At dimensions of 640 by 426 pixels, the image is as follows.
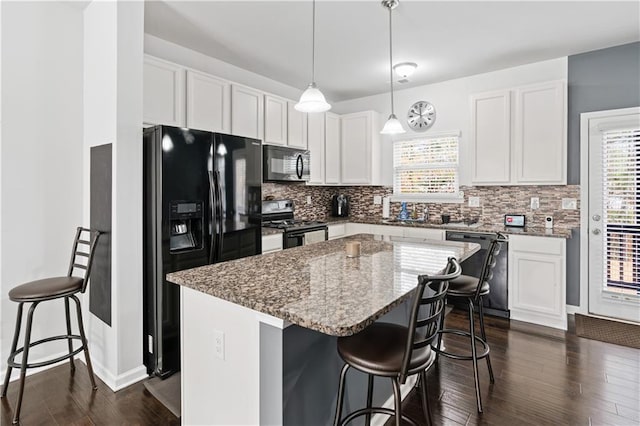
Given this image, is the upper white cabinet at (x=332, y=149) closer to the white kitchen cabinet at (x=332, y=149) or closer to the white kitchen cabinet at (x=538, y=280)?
the white kitchen cabinet at (x=332, y=149)

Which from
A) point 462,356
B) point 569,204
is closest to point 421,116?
point 569,204

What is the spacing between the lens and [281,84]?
4.58 m

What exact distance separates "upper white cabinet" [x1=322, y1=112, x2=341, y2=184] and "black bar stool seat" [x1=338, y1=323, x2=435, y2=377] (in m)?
3.42

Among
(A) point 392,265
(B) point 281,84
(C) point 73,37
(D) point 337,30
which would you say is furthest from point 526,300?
(C) point 73,37

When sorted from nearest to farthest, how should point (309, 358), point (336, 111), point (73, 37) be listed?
point (309, 358), point (73, 37), point (336, 111)

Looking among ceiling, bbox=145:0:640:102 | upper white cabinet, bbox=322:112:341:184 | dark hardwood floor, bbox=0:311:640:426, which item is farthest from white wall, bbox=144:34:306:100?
dark hardwood floor, bbox=0:311:640:426

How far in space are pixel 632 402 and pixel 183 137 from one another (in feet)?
11.2

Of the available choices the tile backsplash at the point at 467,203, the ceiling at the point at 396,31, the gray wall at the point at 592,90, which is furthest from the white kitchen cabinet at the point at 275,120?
the gray wall at the point at 592,90

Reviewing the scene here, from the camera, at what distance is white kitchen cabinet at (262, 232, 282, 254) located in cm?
333

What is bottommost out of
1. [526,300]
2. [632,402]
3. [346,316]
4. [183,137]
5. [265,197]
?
[632,402]

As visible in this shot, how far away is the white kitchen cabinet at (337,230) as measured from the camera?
175 inches

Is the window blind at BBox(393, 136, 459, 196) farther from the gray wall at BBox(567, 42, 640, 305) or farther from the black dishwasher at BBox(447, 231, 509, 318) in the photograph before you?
the gray wall at BBox(567, 42, 640, 305)

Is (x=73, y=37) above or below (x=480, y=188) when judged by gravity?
above

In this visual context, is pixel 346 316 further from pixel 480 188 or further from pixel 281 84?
pixel 281 84
